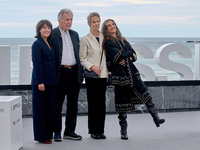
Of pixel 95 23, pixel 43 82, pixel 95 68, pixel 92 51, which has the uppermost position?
pixel 95 23

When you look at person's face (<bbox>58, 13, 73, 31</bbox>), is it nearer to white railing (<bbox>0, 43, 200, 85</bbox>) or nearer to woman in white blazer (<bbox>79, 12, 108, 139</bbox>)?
woman in white blazer (<bbox>79, 12, 108, 139</bbox>)

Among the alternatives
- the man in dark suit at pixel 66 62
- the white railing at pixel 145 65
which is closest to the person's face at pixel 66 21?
the man in dark suit at pixel 66 62

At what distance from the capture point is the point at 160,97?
650 cm

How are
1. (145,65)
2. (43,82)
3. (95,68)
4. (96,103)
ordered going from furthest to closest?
1. (145,65)
2. (96,103)
3. (95,68)
4. (43,82)

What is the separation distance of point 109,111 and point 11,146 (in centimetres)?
265

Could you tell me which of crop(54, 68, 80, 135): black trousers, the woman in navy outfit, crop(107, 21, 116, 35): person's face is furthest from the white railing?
crop(107, 21, 116, 35): person's face

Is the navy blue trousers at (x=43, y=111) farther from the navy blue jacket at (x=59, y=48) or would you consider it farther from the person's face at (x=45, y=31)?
the person's face at (x=45, y=31)

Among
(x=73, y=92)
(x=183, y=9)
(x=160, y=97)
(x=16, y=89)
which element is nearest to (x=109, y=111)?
(x=160, y=97)

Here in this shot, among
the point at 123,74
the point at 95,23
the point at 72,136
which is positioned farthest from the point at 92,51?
the point at 72,136

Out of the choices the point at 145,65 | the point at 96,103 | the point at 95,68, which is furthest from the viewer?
the point at 145,65

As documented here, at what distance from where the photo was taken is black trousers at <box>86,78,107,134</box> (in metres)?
4.54

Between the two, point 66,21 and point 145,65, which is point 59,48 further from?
point 145,65

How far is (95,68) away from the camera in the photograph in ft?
14.4

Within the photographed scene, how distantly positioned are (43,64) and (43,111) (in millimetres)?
523
